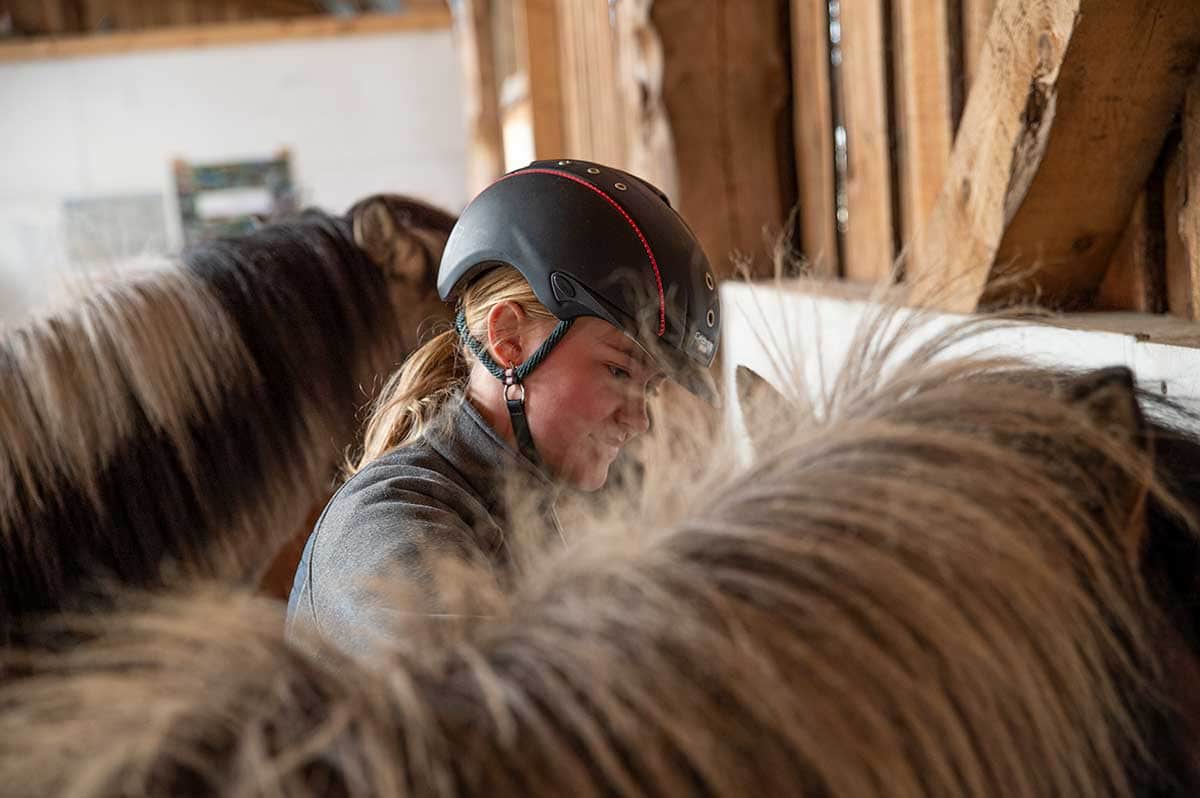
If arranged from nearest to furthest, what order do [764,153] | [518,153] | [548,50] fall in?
[764,153] < [548,50] < [518,153]

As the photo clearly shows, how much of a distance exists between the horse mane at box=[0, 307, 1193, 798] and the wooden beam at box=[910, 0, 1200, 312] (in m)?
0.37

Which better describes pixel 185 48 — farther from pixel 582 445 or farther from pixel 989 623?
pixel 989 623

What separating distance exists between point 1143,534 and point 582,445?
67 centimetres

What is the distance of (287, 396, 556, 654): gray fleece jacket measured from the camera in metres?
0.91

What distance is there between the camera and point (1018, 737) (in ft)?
1.72

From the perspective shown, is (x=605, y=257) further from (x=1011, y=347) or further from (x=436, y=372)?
(x=1011, y=347)

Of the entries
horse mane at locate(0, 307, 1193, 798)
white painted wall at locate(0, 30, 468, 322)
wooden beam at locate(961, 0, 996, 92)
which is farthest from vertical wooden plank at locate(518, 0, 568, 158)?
horse mane at locate(0, 307, 1193, 798)

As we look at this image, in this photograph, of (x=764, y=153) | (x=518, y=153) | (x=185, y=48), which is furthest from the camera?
(x=185, y=48)

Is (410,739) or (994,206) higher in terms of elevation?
(994,206)

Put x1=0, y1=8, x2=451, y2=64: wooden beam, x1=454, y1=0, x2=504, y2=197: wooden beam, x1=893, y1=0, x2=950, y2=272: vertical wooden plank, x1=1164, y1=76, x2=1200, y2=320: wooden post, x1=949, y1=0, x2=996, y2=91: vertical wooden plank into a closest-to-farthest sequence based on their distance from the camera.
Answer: x1=1164, y1=76, x2=1200, y2=320: wooden post
x1=949, y1=0, x2=996, y2=91: vertical wooden plank
x1=893, y1=0, x2=950, y2=272: vertical wooden plank
x1=454, y1=0, x2=504, y2=197: wooden beam
x1=0, y1=8, x2=451, y2=64: wooden beam

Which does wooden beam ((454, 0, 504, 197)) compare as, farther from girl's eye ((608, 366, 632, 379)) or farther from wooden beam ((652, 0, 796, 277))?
girl's eye ((608, 366, 632, 379))

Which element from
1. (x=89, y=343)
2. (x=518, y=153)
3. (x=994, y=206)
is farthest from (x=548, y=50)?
(x=994, y=206)

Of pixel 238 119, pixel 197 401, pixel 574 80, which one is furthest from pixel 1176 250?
pixel 238 119

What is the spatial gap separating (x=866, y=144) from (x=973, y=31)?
1.32 feet
